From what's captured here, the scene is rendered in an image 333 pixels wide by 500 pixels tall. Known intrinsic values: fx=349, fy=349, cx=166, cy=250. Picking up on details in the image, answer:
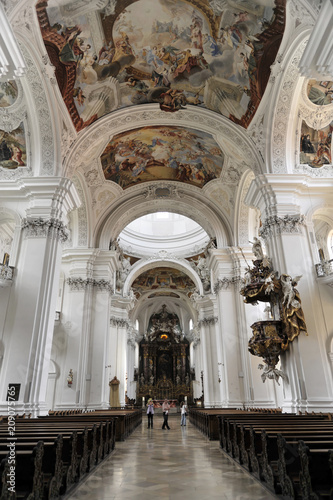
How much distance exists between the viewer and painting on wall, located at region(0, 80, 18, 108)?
989 centimetres

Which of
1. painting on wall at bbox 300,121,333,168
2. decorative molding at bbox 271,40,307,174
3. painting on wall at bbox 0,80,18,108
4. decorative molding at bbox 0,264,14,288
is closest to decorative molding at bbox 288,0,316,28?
decorative molding at bbox 271,40,307,174

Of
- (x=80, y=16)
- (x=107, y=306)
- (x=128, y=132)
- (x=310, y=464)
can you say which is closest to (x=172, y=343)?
(x=107, y=306)

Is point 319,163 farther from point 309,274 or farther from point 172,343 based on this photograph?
point 172,343

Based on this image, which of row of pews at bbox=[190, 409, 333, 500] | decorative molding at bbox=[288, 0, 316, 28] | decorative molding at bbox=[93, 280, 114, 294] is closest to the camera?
row of pews at bbox=[190, 409, 333, 500]

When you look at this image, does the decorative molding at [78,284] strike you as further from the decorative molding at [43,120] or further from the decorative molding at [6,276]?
the decorative molding at [43,120]

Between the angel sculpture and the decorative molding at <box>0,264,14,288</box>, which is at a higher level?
the decorative molding at <box>0,264,14,288</box>

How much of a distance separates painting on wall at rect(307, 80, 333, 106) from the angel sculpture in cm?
540

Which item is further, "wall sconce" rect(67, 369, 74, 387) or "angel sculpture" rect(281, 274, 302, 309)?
"wall sconce" rect(67, 369, 74, 387)

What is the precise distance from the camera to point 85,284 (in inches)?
583

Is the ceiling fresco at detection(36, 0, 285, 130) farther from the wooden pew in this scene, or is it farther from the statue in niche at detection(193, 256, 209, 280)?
the statue in niche at detection(193, 256, 209, 280)

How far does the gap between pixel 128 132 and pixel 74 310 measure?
24.3 ft

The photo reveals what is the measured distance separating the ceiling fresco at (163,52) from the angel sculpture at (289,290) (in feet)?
18.3

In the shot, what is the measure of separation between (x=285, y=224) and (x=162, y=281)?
19.9 meters

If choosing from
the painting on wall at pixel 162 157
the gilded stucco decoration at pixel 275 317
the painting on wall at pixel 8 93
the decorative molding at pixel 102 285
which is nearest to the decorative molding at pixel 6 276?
the painting on wall at pixel 8 93
